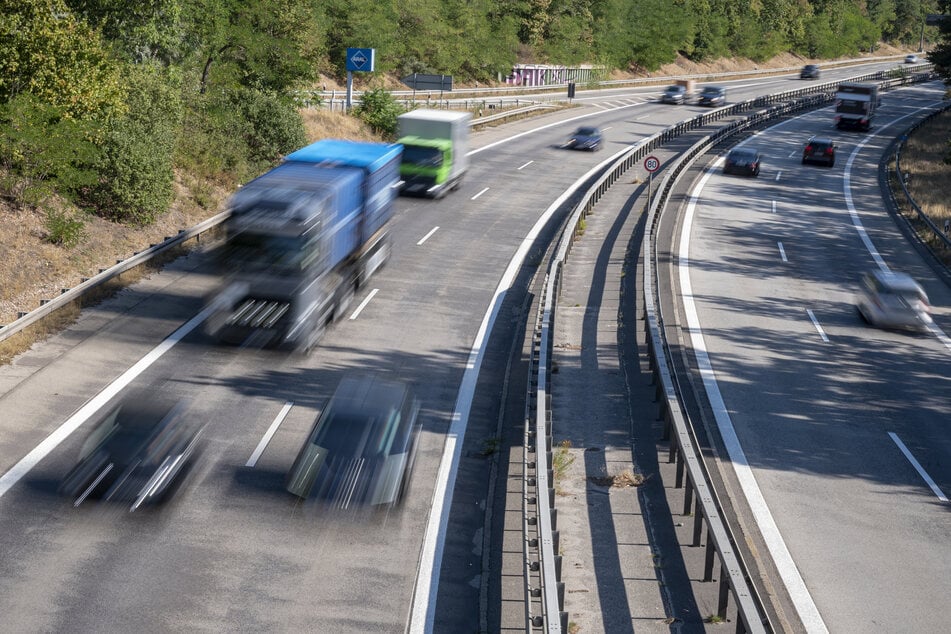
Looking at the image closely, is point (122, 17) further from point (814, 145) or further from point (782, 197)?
point (814, 145)

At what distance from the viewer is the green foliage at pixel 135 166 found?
1136 inches

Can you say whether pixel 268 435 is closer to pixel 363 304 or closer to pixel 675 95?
pixel 363 304

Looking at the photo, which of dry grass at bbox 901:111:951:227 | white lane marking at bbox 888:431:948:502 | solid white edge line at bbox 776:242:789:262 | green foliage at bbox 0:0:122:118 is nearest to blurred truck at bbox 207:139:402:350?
green foliage at bbox 0:0:122:118

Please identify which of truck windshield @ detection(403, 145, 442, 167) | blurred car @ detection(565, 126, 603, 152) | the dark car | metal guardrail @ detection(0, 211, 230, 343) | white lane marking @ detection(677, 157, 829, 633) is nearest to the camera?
white lane marking @ detection(677, 157, 829, 633)

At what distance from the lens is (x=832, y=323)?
84.4ft

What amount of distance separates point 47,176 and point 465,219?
45.6ft

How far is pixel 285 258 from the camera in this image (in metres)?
19.9

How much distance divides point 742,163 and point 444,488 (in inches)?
1411

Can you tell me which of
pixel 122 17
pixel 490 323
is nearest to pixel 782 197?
pixel 490 323

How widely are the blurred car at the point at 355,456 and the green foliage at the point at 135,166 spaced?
17.0 meters

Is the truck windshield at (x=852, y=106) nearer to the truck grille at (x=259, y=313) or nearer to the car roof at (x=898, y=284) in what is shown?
the car roof at (x=898, y=284)

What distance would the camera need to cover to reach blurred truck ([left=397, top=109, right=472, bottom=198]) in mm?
36844

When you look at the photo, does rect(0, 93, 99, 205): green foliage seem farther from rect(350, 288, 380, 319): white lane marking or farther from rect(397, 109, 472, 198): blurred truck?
rect(397, 109, 472, 198): blurred truck

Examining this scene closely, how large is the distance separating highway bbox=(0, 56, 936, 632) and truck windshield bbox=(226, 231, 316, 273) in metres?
1.94
